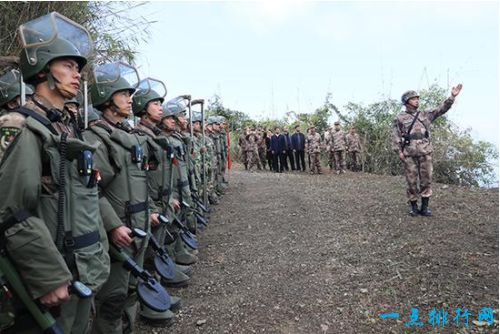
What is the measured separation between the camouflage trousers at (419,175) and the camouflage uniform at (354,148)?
954 cm

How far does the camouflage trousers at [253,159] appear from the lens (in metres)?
18.3

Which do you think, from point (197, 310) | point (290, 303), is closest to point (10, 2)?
point (197, 310)

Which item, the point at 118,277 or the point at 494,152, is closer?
the point at 118,277

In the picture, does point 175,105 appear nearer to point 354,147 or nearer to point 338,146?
point 338,146

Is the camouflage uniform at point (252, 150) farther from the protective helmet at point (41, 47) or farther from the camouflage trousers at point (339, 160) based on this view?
the protective helmet at point (41, 47)

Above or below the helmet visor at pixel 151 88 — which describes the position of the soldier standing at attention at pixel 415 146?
below

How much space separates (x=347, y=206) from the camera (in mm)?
8219

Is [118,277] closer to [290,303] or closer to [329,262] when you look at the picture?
[290,303]

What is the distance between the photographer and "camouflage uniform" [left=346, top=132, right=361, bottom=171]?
16312 mm

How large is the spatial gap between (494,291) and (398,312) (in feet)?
3.28

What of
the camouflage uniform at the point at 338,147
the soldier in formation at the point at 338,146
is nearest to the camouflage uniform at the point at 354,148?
the soldier in formation at the point at 338,146

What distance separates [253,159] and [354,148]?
483 cm

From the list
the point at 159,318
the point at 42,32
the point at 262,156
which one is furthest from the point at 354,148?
the point at 42,32

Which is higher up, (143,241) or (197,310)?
(143,241)
